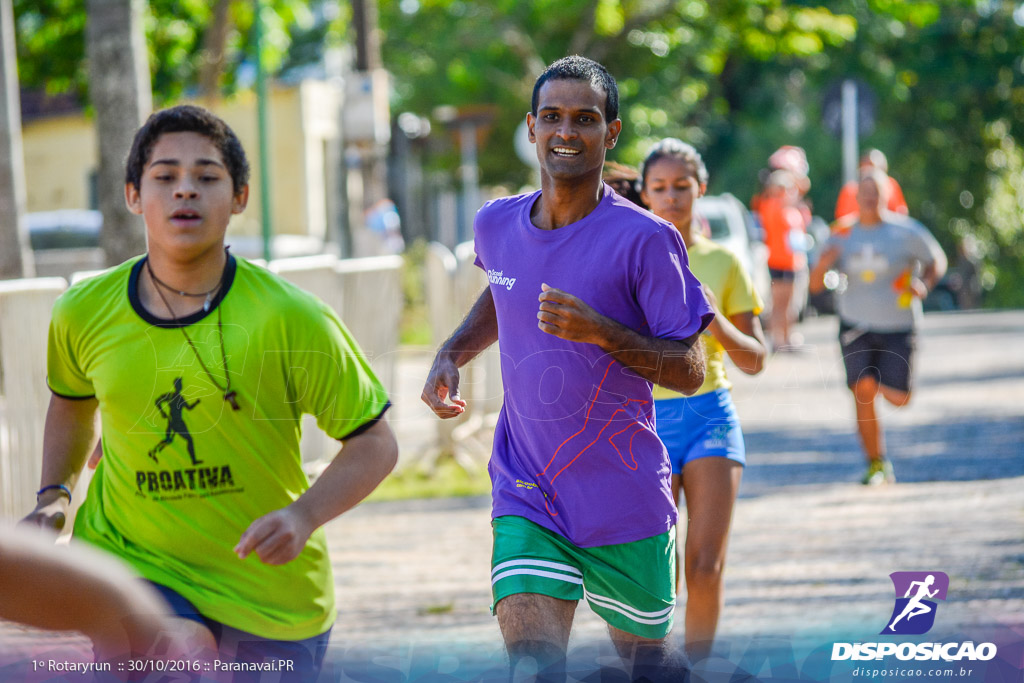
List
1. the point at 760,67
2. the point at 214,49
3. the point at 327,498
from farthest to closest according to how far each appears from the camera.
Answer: the point at 760,67, the point at 214,49, the point at 327,498

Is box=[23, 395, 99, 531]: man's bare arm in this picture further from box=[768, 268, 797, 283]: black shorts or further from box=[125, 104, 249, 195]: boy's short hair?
box=[768, 268, 797, 283]: black shorts

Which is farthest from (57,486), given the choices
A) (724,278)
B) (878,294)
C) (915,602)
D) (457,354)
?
(878,294)

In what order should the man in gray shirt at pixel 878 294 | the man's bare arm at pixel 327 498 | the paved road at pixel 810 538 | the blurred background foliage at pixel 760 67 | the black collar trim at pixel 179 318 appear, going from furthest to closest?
the blurred background foliage at pixel 760 67
the man in gray shirt at pixel 878 294
the paved road at pixel 810 538
the black collar trim at pixel 179 318
the man's bare arm at pixel 327 498

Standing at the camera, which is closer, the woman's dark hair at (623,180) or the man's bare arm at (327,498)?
the man's bare arm at (327,498)

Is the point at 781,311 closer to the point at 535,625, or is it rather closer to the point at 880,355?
the point at 880,355

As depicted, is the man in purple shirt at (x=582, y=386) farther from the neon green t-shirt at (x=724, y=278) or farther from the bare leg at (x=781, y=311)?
the bare leg at (x=781, y=311)

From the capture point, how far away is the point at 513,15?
26.3m

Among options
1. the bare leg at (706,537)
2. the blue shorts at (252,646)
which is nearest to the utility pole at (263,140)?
the bare leg at (706,537)

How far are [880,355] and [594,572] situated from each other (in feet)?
20.5

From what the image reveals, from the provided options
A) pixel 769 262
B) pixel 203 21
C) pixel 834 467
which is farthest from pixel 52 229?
pixel 834 467

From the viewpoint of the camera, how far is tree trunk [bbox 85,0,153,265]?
9156mm

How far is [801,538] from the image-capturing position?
7.70m

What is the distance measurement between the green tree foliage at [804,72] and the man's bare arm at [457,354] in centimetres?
2041

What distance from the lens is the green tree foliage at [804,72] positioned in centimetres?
2464
